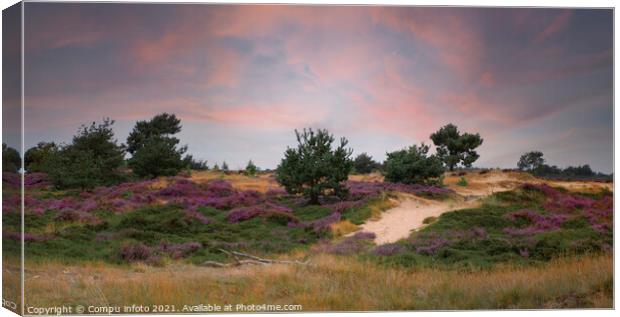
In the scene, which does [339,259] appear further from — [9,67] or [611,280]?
[9,67]

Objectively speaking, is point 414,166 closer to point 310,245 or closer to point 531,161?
point 531,161

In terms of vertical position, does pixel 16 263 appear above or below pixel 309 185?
below

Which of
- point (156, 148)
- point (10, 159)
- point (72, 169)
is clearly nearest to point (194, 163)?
point (156, 148)

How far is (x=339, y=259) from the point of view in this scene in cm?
1143

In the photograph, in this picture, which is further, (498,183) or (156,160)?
(156,160)

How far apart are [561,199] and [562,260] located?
1819 millimetres

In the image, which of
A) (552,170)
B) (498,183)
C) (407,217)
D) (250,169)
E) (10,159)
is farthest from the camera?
(407,217)

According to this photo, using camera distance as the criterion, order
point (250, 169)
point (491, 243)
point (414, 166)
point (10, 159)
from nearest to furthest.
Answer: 1. point (10, 159)
2. point (491, 243)
3. point (250, 169)
4. point (414, 166)

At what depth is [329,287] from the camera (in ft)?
34.6

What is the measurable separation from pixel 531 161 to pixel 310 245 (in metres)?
5.41

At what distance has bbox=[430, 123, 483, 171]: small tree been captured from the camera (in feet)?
40.0

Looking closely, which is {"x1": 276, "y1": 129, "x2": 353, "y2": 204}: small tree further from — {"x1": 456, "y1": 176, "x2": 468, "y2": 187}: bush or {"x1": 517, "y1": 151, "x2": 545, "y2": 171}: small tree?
{"x1": 517, "y1": 151, "x2": 545, "y2": 171}: small tree

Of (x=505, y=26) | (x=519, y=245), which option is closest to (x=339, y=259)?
(x=519, y=245)

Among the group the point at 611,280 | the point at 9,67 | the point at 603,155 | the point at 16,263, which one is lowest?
the point at 611,280
